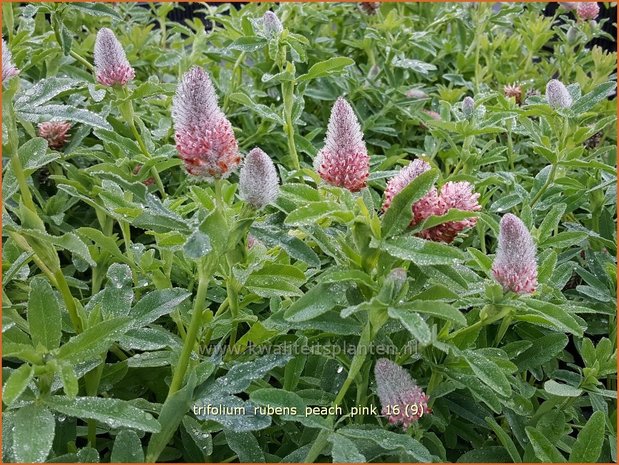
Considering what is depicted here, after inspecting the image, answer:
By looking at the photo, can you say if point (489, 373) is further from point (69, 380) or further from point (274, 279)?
point (69, 380)

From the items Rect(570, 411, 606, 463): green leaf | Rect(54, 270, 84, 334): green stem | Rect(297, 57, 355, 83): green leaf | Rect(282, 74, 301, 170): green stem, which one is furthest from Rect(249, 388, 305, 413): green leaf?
Rect(297, 57, 355, 83): green leaf

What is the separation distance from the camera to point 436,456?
3.13 ft

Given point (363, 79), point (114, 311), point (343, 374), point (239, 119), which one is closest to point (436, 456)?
point (343, 374)

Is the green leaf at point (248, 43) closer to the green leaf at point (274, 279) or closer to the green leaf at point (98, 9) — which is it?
the green leaf at point (98, 9)

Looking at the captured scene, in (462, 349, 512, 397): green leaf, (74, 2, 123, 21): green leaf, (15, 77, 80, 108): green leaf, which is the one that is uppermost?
(74, 2, 123, 21): green leaf

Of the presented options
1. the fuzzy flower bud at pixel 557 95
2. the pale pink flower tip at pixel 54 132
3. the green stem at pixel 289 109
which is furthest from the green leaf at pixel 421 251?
the pale pink flower tip at pixel 54 132

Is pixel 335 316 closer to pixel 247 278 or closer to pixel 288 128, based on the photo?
pixel 247 278

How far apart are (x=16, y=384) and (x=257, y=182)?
0.39 metres

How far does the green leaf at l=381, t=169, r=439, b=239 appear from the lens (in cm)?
83

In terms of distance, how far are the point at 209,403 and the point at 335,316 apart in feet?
0.70

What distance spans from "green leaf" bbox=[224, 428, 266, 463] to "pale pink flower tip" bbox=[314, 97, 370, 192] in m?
0.40

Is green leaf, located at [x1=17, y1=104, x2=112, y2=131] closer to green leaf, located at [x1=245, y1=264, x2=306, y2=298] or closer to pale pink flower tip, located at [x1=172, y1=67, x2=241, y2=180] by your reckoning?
pale pink flower tip, located at [x1=172, y1=67, x2=241, y2=180]

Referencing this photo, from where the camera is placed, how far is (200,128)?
0.86 metres

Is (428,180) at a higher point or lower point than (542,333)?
higher
